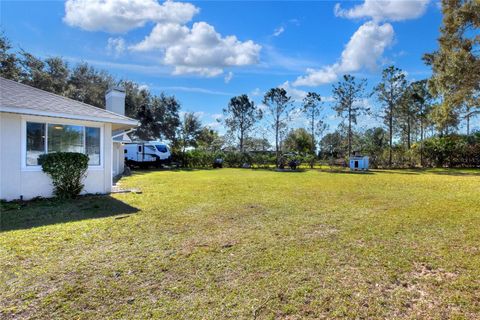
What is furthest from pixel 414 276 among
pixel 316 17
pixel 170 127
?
pixel 170 127

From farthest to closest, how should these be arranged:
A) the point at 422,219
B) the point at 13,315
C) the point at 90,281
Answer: the point at 422,219
the point at 90,281
the point at 13,315

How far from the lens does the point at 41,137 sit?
729 centimetres

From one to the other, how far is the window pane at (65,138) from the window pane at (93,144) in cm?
16

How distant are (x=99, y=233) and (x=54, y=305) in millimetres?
2156

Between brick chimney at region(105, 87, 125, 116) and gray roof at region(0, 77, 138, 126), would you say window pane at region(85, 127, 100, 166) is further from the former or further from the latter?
brick chimney at region(105, 87, 125, 116)

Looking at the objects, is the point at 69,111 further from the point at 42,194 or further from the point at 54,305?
the point at 54,305

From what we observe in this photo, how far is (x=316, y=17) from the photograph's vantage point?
1150 centimetres

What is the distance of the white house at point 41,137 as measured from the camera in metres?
6.72

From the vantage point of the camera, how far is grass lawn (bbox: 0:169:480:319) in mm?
2389

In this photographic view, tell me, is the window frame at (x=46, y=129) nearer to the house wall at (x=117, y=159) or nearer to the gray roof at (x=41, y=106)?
the gray roof at (x=41, y=106)

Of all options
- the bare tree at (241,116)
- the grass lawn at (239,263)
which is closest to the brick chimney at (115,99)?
the grass lawn at (239,263)

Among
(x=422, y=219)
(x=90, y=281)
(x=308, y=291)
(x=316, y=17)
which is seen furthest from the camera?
(x=316, y=17)

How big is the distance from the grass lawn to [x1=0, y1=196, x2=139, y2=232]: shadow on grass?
0.12 feet

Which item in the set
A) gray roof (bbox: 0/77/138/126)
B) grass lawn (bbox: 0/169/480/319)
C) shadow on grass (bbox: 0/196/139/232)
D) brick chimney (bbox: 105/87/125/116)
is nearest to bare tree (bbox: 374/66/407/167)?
grass lawn (bbox: 0/169/480/319)
